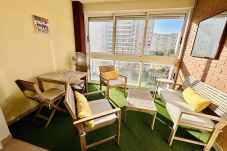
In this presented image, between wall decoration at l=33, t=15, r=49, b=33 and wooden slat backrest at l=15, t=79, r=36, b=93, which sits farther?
wall decoration at l=33, t=15, r=49, b=33

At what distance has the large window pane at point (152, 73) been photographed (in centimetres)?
332

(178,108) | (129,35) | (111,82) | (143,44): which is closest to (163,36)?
(143,44)

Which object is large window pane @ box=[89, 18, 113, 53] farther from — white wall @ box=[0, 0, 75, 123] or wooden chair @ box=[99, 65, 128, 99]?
white wall @ box=[0, 0, 75, 123]

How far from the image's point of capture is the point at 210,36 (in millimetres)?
1998

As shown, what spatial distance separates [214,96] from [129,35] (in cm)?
256

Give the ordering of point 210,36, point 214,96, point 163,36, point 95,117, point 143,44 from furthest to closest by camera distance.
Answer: point 143,44
point 163,36
point 210,36
point 214,96
point 95,117

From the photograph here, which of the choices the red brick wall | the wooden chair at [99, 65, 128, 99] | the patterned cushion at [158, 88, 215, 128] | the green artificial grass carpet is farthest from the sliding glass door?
the green artificial grass carpet

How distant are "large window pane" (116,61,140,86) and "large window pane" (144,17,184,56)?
62 centimetres

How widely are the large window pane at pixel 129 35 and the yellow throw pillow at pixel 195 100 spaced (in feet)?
5.97

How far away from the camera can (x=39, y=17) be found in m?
2.29

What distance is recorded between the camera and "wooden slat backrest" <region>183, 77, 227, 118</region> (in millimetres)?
1528

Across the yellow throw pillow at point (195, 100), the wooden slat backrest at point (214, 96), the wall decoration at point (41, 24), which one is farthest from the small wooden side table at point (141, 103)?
the wall decoration at point (41, 24)

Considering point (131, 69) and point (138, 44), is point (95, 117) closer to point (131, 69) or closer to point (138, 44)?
point (131, 69)

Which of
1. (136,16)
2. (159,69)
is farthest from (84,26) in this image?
(159,69)
